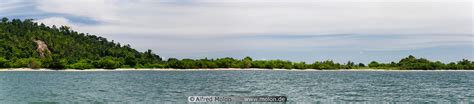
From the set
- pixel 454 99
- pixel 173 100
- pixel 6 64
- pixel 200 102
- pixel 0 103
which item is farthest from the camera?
pixel 6 64

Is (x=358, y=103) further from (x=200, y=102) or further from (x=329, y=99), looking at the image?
(x=200, y=102)

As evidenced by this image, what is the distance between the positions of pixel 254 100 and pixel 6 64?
6593 inches

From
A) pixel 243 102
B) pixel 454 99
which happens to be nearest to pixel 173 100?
pixel 243 102

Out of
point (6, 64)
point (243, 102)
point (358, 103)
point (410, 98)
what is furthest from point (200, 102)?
point (6, 64)

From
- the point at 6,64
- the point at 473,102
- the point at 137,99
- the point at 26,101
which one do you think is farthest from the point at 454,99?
the point at 6,64

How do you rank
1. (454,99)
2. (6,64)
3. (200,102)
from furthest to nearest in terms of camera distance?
(6,64), (454,99), (200,102)

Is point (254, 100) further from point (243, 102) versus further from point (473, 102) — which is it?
point (473, 102)

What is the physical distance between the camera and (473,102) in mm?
50531

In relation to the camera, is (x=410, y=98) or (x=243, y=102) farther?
(x=410, y=98)

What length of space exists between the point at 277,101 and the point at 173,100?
9.63 meters

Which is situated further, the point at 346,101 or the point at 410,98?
the point at 410,98

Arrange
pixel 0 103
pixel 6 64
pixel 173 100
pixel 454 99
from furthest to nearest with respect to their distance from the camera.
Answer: pixel 6 64 < pixel 454 99 < pixel 173 100 < pixel 0 103

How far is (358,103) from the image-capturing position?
4844cm

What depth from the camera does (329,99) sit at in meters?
51.8
